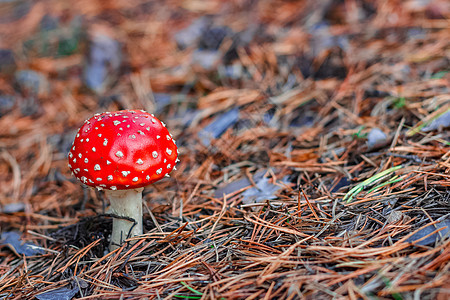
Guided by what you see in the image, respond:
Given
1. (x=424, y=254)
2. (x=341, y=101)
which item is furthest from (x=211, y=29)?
(x=424, y=254)

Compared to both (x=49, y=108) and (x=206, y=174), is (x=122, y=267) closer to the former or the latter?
(x=206, y=174)

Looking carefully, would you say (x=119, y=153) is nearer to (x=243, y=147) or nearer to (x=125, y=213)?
(x=125, y=213)

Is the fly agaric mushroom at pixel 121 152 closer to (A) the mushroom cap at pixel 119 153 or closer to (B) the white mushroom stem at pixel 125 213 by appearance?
(A) the mushroom cap at pixel 119 153

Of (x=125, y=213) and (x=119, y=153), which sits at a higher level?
(x=119, y=153)

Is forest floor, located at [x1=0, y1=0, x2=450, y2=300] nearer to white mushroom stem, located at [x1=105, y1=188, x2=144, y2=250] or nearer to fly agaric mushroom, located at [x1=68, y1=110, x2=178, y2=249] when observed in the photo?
white mushroom stem, located at [x1=105, y1=188, x2=144, y2=250]

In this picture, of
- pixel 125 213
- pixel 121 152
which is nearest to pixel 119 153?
pixel 121 152

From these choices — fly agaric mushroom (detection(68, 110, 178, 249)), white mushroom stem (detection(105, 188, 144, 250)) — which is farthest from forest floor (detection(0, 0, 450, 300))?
fly agaric mushroom (detection(68, 110, 178, 249))
